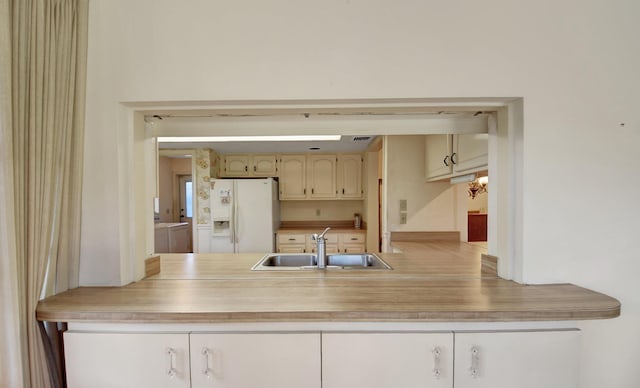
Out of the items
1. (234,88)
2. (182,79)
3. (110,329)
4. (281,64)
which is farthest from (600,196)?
(110,329)

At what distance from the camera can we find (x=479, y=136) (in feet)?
5.42

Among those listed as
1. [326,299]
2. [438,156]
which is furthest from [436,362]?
[438,156]

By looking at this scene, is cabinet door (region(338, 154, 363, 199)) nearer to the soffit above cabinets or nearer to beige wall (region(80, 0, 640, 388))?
the soffit above cabinets

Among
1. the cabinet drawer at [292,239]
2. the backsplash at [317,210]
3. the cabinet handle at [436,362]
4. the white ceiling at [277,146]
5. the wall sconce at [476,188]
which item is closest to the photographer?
the cabinet handle at [436,362]

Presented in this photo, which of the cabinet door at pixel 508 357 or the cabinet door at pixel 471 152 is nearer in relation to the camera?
the cabinet door at pixel 508 357

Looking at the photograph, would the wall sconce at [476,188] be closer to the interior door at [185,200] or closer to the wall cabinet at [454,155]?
the wall cabinet at [454,155]

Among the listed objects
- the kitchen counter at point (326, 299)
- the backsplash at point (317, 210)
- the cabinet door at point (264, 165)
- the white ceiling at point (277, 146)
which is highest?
the white ceiling at point (277, 146)

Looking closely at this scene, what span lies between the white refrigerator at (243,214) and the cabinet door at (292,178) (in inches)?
22.1

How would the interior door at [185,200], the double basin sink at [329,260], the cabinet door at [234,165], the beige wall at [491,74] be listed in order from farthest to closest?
the interior door at [185,200] < the cabinet door at [234,165] < the double basin sink at [329,260] < the beige wall at [491,74]

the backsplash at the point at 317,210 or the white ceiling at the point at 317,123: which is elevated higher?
the white ceiling at the point at 317,123

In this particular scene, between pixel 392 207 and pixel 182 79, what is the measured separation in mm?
2157

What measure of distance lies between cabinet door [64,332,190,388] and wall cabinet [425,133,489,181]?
5.60 feet

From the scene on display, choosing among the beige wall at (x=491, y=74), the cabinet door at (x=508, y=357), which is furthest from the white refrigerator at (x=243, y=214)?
the cabinet door at (x=508, y=357)

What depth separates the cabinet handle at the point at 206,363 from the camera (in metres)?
0.98
